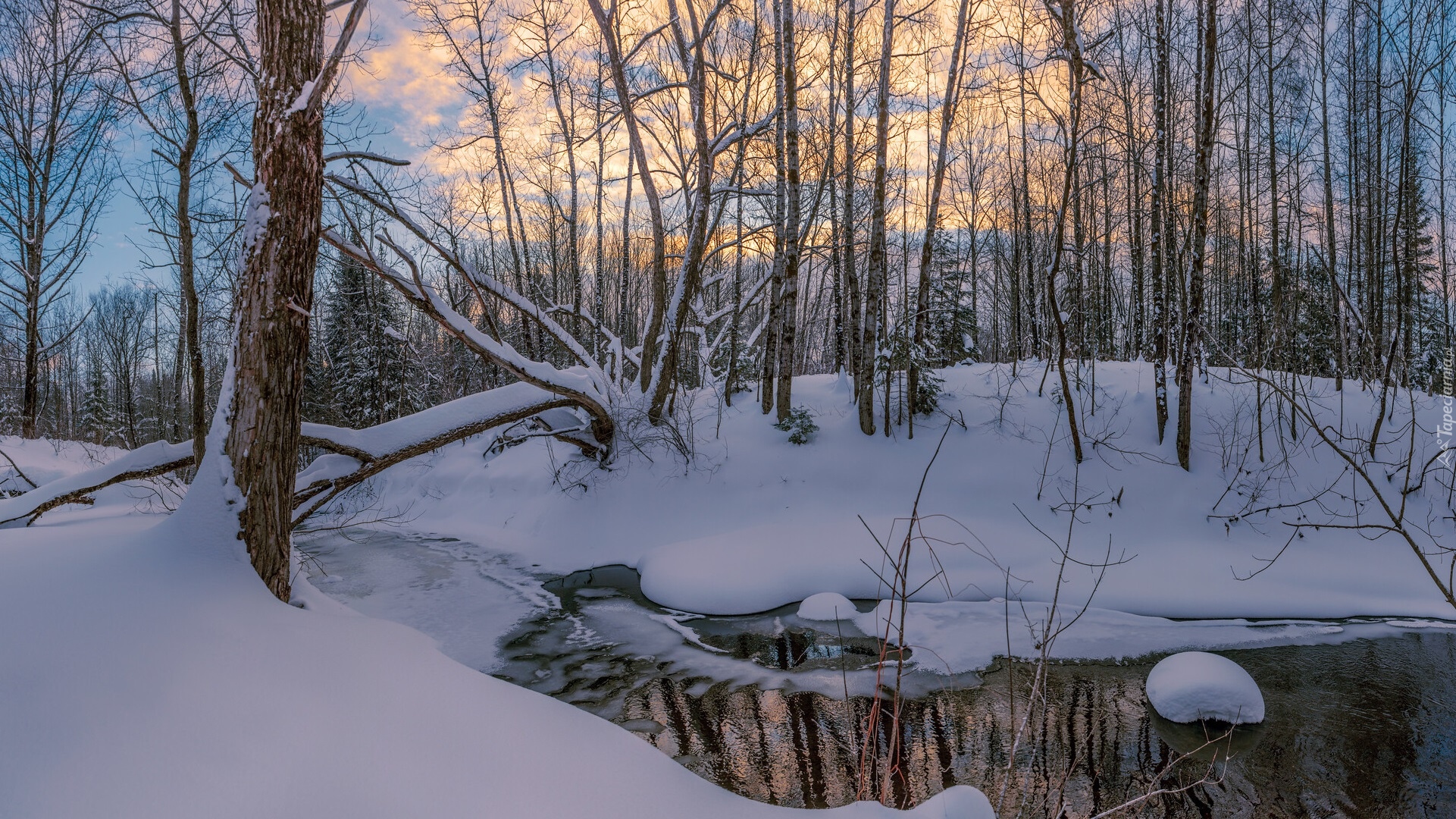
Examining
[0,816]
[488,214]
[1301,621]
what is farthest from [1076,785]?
[488,214]

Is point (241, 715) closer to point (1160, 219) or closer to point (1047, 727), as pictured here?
point (1047, 727)

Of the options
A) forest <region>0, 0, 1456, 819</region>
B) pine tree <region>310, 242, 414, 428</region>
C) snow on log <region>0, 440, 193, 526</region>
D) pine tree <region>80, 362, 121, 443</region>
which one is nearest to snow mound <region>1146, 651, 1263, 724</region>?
forest <region>0, 0, 1456, 819</region>

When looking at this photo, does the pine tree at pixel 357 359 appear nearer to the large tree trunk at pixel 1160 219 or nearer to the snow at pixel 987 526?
the snow at pixel 987 526

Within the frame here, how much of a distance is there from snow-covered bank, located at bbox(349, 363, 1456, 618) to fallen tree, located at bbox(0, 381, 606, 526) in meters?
3.41

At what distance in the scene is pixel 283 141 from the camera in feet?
12.3

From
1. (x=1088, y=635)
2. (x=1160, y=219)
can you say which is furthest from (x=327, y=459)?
(x=1160, y=219)

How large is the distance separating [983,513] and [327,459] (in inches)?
327

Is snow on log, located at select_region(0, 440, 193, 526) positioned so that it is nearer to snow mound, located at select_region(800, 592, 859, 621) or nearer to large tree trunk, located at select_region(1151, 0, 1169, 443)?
snow mound, located at select_region(800, 592, 859, 621)

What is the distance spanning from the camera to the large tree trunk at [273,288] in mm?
3695

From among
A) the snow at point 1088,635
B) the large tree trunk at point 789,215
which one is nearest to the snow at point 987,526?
the snow at point 1088,635

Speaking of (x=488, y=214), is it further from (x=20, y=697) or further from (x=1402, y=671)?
(x=1402, y=671)

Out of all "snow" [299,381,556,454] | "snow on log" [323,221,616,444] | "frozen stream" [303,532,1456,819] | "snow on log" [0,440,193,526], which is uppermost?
"snow on log" [323,221,616,444]

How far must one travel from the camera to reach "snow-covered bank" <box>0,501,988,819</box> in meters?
2.19

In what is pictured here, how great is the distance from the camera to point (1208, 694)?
15.5 ft
